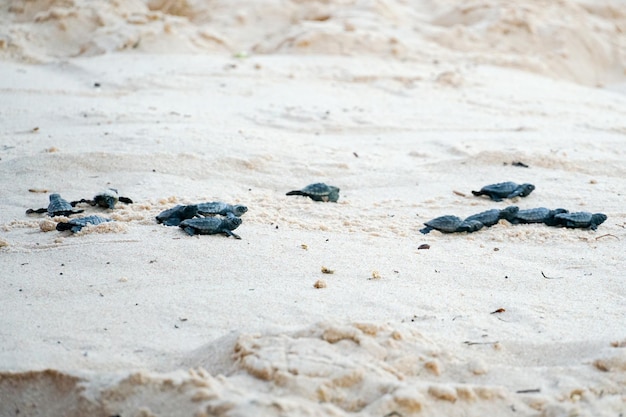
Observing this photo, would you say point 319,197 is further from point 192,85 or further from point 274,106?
point 192,85

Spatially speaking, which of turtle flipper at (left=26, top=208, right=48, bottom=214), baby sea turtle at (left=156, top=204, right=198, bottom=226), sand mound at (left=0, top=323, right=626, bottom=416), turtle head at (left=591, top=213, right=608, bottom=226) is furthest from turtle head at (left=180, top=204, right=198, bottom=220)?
turtle head at (left=591, top=213, right=608, bottom=226)

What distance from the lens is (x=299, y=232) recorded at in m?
2.90

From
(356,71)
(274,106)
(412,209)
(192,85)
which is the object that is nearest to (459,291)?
(412,209)

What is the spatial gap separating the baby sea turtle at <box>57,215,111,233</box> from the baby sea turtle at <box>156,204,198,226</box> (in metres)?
0.24

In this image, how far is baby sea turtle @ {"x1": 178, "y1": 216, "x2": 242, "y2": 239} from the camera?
273 cm

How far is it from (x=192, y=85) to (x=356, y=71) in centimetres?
155

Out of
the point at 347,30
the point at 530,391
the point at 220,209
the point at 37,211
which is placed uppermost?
the point at 347,30

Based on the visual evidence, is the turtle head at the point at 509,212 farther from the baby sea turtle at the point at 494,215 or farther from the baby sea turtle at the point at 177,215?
the baby sea turtle at the point at 177,215

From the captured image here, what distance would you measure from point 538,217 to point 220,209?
1.45 metres

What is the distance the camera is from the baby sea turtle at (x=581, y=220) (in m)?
3.06

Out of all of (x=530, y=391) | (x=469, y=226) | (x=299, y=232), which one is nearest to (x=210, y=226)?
(x=299, y=232)

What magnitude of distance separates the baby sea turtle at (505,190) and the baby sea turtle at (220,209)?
1283 mm

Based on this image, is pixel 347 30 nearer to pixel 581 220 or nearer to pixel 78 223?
pixel 581 220

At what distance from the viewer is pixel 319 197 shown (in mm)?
3350
